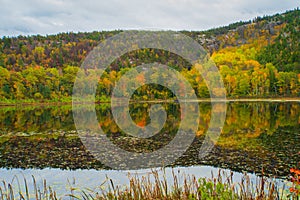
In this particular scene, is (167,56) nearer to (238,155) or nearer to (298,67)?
(298,67)

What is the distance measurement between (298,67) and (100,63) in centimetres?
4817

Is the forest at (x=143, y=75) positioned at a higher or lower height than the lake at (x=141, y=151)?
higher

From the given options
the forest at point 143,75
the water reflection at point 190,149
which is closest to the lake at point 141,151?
the water reflection at point 190,149

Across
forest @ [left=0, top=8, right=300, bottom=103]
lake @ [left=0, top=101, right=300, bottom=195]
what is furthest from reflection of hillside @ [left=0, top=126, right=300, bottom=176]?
forest @ [left=0, top=8, right=300, bottom=103]

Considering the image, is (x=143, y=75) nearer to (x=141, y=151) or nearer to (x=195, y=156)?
(x=141, y=151)

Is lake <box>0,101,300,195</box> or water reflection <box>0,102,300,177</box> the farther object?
water reflection <box>0,102,300,177</box>

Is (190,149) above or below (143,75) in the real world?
below

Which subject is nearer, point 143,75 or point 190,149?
point 190,149

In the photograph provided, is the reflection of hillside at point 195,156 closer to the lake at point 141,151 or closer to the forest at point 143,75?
the lake at point 141,151

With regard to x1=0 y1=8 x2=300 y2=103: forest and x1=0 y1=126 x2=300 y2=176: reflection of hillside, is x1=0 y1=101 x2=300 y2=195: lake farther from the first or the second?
x1=0 y1=8 x2=300 y2=103: forest

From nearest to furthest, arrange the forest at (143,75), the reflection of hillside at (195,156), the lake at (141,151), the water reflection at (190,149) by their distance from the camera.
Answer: the lake at (141,151) → the reflection of hillside at (195,156) → the water reflection at (190,149) → the forest at (143,75)

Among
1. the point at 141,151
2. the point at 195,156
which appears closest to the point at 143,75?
the point at 141,151

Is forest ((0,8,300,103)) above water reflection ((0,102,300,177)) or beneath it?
above

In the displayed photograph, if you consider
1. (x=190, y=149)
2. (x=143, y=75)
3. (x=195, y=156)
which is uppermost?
(x=143, y=75)
